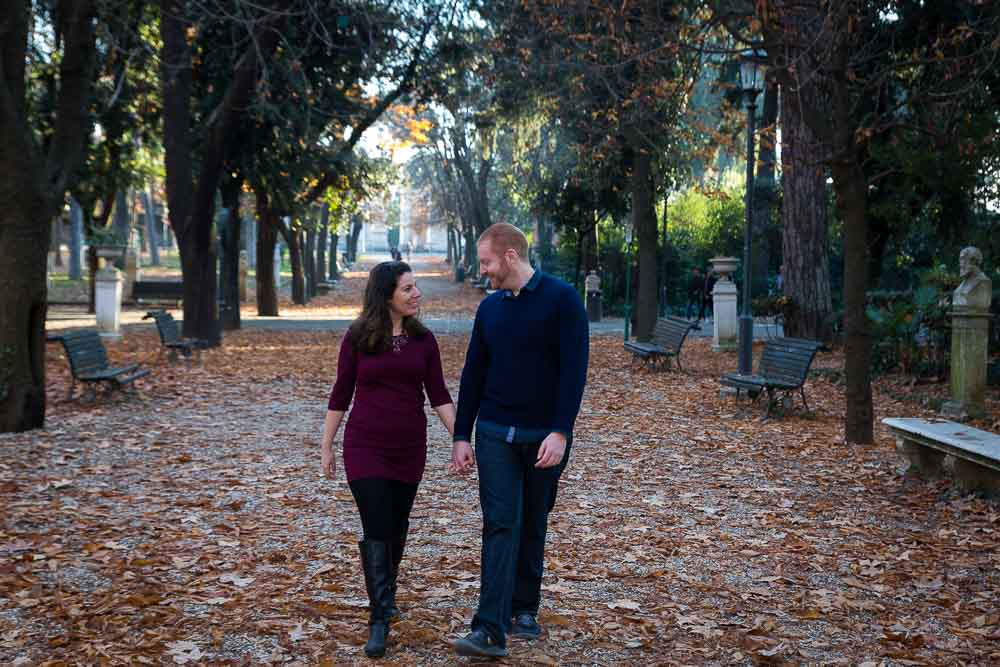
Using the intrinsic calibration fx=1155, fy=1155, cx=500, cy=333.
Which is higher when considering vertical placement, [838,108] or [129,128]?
[129,128]

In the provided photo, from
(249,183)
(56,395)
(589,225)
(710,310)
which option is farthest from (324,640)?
(710,310)

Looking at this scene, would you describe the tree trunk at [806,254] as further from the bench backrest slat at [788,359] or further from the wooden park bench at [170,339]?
the wooden park bench at [170,339]

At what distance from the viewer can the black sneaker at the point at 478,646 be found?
4.77 metres

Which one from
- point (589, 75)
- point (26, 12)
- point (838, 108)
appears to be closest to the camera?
point (838, 108)

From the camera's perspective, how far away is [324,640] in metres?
5.20

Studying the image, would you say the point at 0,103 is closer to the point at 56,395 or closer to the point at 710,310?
the point at 56,395

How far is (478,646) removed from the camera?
15.6 feet

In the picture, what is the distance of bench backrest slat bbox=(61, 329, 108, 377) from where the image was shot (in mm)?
13703

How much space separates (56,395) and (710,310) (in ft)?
77.7

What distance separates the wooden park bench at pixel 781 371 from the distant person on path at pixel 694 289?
61.3 ft

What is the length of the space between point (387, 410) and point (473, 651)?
1.07 m

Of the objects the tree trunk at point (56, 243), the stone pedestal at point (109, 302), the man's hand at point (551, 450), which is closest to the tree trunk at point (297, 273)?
the stone pedestal at point (109, 302)

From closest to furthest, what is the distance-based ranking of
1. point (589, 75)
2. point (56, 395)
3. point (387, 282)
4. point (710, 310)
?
1. point (387, 282)
2. point (56, 395)
3. point (589, 75)
4. point (710, 310)


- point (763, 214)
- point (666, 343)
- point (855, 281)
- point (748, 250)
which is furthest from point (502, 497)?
point (763, 214)
